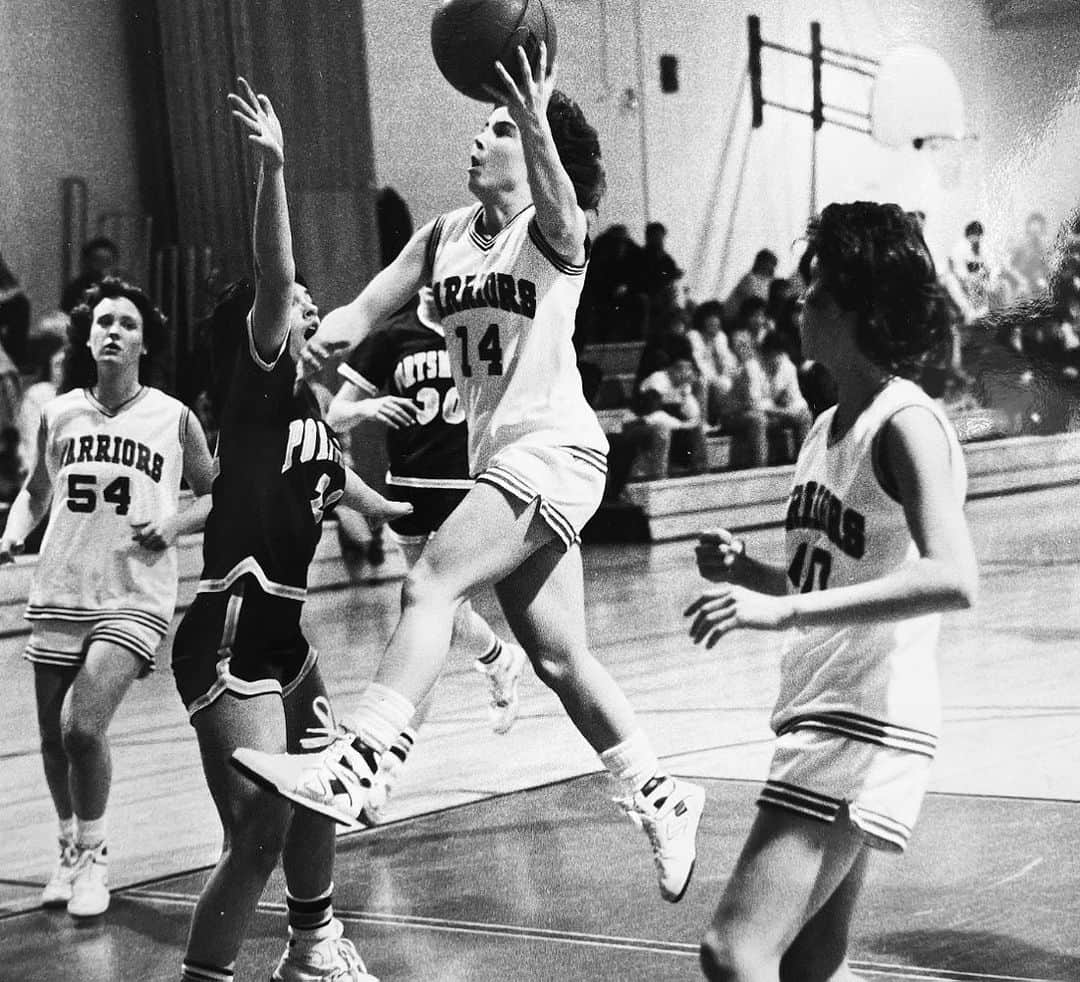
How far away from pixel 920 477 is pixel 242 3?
36.0ft

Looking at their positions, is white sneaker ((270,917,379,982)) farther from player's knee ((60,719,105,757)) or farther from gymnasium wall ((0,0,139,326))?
gymnasium wall ((0,0,139,326))

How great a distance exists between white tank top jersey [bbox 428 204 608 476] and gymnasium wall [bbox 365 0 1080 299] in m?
8.86

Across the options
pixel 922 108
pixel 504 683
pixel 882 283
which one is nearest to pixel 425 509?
pixel 504 683

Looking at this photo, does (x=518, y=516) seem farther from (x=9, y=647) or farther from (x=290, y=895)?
(x=9, y=647)

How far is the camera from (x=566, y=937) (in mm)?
3928

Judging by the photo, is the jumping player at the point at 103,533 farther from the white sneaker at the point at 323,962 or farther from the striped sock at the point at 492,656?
the striped sock at the point at 492,656

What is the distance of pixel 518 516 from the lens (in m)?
3.87

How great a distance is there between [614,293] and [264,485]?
443 inches

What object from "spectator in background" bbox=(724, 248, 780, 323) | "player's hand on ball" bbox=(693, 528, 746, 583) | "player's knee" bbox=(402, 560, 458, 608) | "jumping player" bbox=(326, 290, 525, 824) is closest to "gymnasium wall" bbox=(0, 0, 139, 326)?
"spectator in background" bbox=(724, 248, 780, 323)

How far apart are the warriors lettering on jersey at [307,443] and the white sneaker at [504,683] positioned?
232 cm

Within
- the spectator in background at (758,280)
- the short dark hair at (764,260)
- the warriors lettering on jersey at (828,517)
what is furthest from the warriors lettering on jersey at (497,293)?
the short dark hair at (764,260)

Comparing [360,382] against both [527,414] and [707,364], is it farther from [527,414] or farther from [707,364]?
[707,364]

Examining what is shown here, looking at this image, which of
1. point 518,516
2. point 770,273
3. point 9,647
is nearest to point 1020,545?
point 770,273

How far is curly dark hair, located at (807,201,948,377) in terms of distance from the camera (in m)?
2.68
